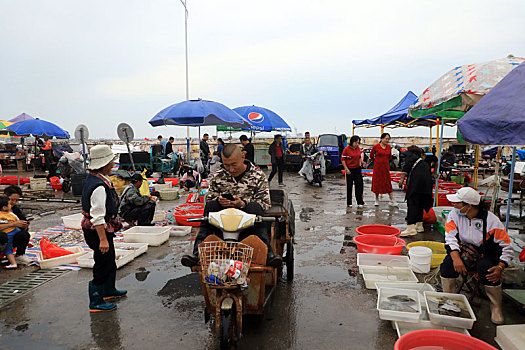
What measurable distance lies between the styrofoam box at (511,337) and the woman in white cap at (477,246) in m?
0.50

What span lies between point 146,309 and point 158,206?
6.33 meters

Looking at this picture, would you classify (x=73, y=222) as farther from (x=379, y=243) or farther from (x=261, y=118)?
(x=261, y=118)

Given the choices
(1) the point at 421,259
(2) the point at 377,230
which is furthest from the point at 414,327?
(2) the point at 377,230

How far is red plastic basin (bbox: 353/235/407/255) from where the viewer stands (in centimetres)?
530

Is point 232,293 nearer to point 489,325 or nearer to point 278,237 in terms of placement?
point 278,237

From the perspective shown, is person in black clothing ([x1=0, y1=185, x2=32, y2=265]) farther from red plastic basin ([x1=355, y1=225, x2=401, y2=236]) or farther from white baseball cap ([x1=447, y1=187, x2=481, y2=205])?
white baseball cap ([x1=447, y1=187, x2=481, y2=205])

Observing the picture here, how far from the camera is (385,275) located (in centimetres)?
475

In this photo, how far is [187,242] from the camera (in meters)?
6.58

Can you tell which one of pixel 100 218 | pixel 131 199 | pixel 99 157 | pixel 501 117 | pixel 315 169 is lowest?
pixel 315 169

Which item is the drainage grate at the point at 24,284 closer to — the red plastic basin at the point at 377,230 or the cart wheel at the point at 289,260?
the cart wheel at the point at 289,260

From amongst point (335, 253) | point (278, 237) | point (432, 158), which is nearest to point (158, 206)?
point (335, 253)

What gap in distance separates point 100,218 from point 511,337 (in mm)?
3984

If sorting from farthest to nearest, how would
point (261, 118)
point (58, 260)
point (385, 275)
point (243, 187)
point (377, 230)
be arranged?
point (261, 118), point (377, 230), point (58, 260), point (385, 275), point (243, 187)

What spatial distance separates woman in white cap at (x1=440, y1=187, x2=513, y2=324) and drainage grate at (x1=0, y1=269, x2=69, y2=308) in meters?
5.08
